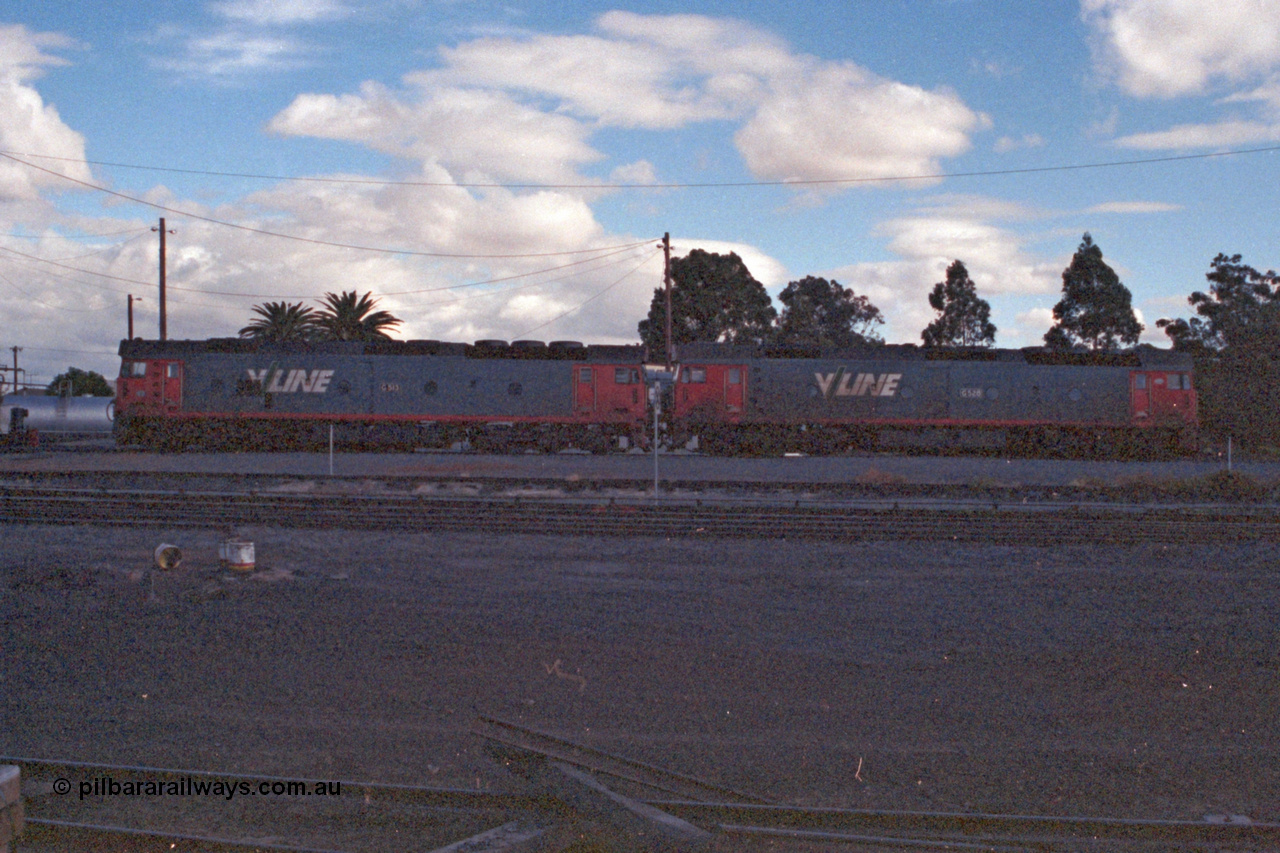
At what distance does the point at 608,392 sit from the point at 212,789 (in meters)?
25.7

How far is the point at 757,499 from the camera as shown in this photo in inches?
707

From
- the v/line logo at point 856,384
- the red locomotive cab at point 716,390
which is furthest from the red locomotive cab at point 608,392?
the v/line logo at point 856,384

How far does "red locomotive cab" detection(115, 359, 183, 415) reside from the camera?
3030 centimetres

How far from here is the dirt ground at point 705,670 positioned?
5102 mm

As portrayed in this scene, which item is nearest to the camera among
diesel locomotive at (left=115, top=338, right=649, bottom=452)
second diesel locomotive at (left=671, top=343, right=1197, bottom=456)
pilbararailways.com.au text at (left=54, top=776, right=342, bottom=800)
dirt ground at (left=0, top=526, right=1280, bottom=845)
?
pilbararailways.com.au text at (left=54, top=776, right=342, bottom=800)

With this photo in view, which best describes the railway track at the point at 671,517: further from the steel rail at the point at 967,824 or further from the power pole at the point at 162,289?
the power pole at the point at 162,289

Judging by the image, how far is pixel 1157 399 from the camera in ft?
102

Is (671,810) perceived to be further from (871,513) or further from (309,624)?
(871,513)

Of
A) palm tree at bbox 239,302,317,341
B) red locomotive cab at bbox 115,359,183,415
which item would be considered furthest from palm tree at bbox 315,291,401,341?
red locomotive cab at bbox 115,359,183,415

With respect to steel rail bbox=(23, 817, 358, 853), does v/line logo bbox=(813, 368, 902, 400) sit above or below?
above

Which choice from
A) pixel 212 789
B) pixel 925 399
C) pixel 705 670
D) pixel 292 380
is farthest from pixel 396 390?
pixel 212 789

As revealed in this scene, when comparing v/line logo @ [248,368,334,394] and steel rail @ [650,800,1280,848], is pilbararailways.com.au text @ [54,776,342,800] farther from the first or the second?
v/line logo @ [248,368,334,394]

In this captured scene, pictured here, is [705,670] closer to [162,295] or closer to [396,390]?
[396,390]

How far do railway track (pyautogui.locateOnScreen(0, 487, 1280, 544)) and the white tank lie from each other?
3381 cm
